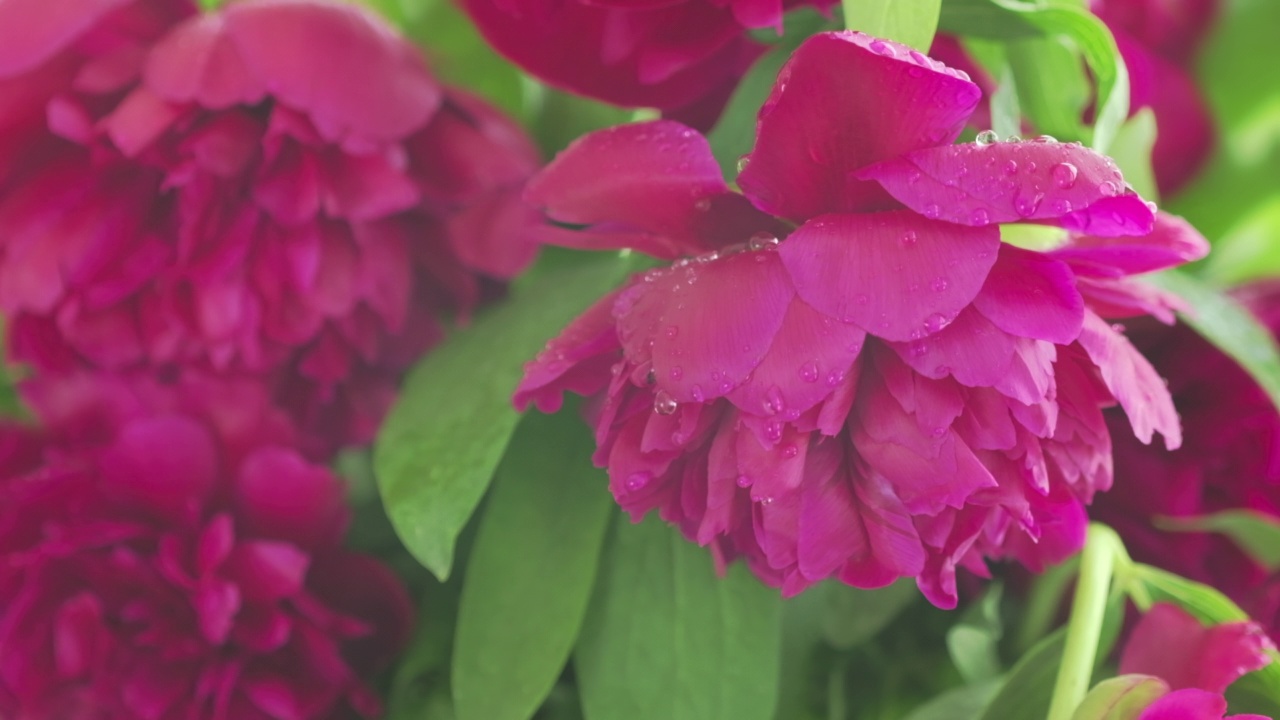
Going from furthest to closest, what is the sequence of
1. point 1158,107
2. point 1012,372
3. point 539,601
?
point 1158,107
point 539,601
point 1012,372

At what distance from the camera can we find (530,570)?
33cm

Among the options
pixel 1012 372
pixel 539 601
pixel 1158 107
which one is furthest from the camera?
pixel 1158 107

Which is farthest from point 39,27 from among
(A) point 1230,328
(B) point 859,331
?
(A) point 1230,328

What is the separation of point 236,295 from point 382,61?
0.29ft

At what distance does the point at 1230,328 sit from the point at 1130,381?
0.48ft

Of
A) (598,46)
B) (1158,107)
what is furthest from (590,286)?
(1158,107)

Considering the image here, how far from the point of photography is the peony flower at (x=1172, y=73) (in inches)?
18.8

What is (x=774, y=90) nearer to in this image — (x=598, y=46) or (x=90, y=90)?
(x=598, y=46)

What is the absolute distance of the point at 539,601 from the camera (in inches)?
12.6

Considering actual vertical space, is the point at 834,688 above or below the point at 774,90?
below

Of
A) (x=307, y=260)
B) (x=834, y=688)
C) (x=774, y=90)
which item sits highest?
(x=774, y=90)

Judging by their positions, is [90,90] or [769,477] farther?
[90,90]

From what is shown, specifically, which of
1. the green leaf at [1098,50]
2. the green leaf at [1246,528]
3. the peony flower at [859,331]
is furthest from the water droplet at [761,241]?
the green leaf at [1246,528]

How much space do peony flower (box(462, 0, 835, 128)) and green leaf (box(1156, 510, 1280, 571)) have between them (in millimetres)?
203
